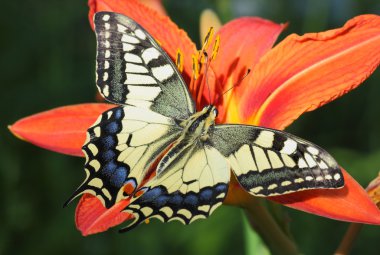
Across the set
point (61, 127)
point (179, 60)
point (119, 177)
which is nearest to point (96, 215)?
point (119, 177)

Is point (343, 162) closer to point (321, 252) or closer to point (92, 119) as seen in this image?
point (321, 252)

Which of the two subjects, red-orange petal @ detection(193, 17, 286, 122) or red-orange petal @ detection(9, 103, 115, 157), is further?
red-orange petal @ detection(193, 17, 286, 122)

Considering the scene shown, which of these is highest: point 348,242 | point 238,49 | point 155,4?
point 155,4

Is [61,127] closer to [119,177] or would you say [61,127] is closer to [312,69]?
[119,177]

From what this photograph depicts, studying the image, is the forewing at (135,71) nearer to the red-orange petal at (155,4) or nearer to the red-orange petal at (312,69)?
the red-orange petal at (312,69)

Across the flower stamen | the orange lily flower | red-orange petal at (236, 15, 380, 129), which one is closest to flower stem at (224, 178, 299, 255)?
the orange lily flower

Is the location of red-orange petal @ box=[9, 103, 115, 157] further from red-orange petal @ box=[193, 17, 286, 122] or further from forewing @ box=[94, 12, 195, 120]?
red-orange petal @ box=[193, 17, 286, 122]
